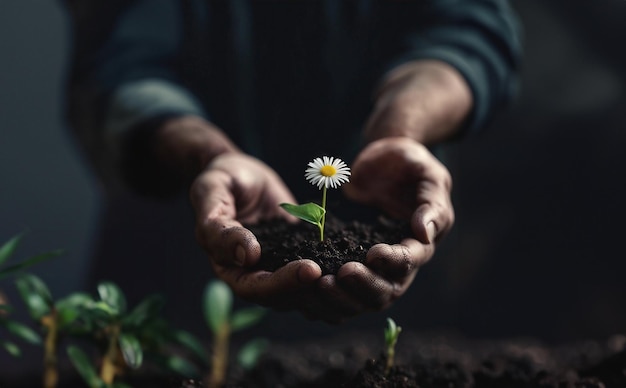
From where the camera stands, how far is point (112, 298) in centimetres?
74

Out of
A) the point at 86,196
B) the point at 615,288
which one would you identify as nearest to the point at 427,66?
the point at 615,288

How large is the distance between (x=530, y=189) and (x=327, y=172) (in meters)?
1.24

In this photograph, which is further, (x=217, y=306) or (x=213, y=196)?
(x=217, y=306)

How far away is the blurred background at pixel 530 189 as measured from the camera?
1619mm

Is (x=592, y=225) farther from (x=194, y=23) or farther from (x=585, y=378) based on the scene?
(x=194, y=23)

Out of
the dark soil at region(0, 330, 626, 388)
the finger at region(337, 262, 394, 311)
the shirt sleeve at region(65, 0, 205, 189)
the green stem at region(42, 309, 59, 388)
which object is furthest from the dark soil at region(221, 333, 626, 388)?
the shirt sleeve at region(65, 0, 205, 189)

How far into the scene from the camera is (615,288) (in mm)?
1651

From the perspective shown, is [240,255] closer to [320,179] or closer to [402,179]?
[320,179]

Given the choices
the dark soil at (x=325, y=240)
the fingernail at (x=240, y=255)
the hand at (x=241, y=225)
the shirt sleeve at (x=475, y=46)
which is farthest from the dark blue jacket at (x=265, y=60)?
the fingernail at (x=240, y=255)

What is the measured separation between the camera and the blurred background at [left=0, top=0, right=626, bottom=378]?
1.62 meters

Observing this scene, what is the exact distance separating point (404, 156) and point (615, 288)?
1.14 metres

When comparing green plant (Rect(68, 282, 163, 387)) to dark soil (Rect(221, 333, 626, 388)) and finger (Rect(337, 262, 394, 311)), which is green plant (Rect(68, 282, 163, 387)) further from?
finger (Rect(337, 262, 394, 311))

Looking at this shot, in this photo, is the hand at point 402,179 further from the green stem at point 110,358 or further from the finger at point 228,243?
the green stem at point 110,358

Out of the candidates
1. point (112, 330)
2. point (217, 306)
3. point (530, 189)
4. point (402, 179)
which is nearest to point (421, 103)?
point (402, 179)
